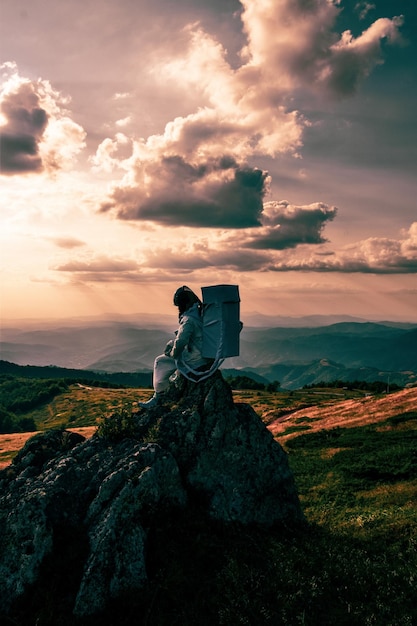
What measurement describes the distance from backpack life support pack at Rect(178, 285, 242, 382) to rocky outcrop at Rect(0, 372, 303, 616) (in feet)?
4.96

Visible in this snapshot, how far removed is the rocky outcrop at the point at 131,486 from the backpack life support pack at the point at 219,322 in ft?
4.96

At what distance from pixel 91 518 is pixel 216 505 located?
4534mm

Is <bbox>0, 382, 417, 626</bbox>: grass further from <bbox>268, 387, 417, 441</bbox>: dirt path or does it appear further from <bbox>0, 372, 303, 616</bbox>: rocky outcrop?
<bbox>268, 387, 417, 441</bbox>: dirt path

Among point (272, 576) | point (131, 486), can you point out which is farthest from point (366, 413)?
point (131, 486)

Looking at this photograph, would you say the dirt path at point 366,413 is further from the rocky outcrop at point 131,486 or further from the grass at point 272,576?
the rocky outcrop at point 131,486

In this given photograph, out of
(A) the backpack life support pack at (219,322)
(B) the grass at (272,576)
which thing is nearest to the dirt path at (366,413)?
(B) the grass at (272,576)

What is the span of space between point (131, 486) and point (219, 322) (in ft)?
23.0

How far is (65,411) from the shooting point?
190750mm

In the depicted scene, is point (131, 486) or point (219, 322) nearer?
point (131, 486)

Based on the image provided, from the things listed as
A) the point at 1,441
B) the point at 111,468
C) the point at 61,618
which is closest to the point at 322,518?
the point at 111,468

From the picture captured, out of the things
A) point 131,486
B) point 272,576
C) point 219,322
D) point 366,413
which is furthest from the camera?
point 366,413

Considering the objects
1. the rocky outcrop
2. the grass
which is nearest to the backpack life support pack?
the rocky outcrop

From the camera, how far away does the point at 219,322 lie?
18391mm

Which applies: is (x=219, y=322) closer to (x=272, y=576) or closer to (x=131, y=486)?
(x=131, y=486)
